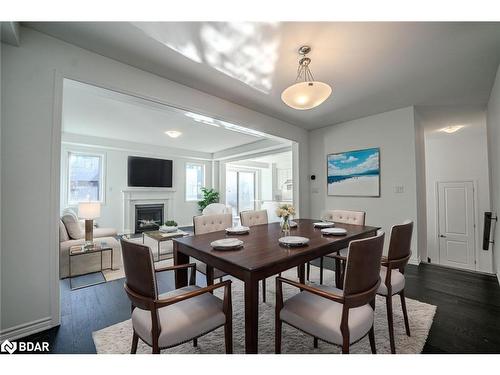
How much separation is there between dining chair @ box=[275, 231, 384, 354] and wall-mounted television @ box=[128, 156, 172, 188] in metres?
5.93

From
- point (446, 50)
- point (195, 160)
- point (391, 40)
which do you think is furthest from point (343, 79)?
point (195, 160)

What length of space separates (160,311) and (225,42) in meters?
2.10

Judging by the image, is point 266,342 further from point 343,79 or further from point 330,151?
point 330,151

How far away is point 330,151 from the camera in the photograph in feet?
14.5

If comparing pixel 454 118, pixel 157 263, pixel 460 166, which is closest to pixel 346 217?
pixel 157 263

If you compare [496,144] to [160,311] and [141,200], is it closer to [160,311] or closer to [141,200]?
[160,311]

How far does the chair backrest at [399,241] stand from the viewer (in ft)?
5.00

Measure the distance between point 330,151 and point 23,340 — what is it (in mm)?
4775

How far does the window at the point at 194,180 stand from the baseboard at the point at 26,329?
5.64 meters

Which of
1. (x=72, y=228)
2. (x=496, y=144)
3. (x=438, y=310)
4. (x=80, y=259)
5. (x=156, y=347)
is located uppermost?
(x=496, y=144)

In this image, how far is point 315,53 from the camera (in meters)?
2.05

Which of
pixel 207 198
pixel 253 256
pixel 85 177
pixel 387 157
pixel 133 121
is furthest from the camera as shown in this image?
pixel 207 198

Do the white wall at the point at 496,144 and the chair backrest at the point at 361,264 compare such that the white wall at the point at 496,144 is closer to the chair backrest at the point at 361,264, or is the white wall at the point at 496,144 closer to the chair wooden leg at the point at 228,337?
the chair backrest at the point at 361,264

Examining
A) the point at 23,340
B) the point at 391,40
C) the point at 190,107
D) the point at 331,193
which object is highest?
the point at 391,40
